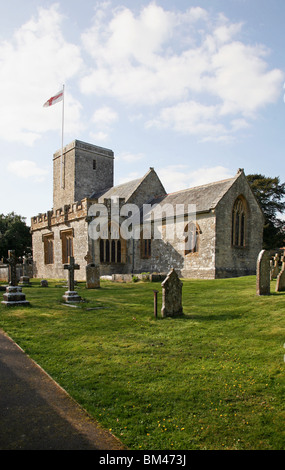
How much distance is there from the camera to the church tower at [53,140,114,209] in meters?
30.1

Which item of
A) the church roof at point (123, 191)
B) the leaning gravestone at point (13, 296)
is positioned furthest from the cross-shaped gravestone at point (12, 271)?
the church roof at point (123, 191)

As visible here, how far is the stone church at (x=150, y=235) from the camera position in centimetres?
1881

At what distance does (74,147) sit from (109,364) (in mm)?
27750

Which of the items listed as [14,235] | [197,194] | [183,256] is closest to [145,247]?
[183,256]

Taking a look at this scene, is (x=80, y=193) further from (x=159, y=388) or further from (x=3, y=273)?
(x=159, y=388)

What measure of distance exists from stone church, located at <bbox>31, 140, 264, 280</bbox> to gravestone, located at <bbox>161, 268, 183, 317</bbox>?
397 inches

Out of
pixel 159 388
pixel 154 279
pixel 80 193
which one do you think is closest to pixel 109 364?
pixel 159 388

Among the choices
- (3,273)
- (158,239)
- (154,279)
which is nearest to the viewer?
(154,279)

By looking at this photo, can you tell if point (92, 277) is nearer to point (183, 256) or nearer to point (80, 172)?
Answer: point (183, 256)

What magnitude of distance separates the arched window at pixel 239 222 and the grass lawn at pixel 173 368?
11.4 metres

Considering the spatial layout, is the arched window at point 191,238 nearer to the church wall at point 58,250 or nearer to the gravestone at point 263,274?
the church wall at point 58,250

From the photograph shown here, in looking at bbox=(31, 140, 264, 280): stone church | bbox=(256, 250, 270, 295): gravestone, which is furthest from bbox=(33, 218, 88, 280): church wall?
bbox=(256, 250, 270, 295): gravestone

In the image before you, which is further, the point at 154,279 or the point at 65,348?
the point at 154,279
